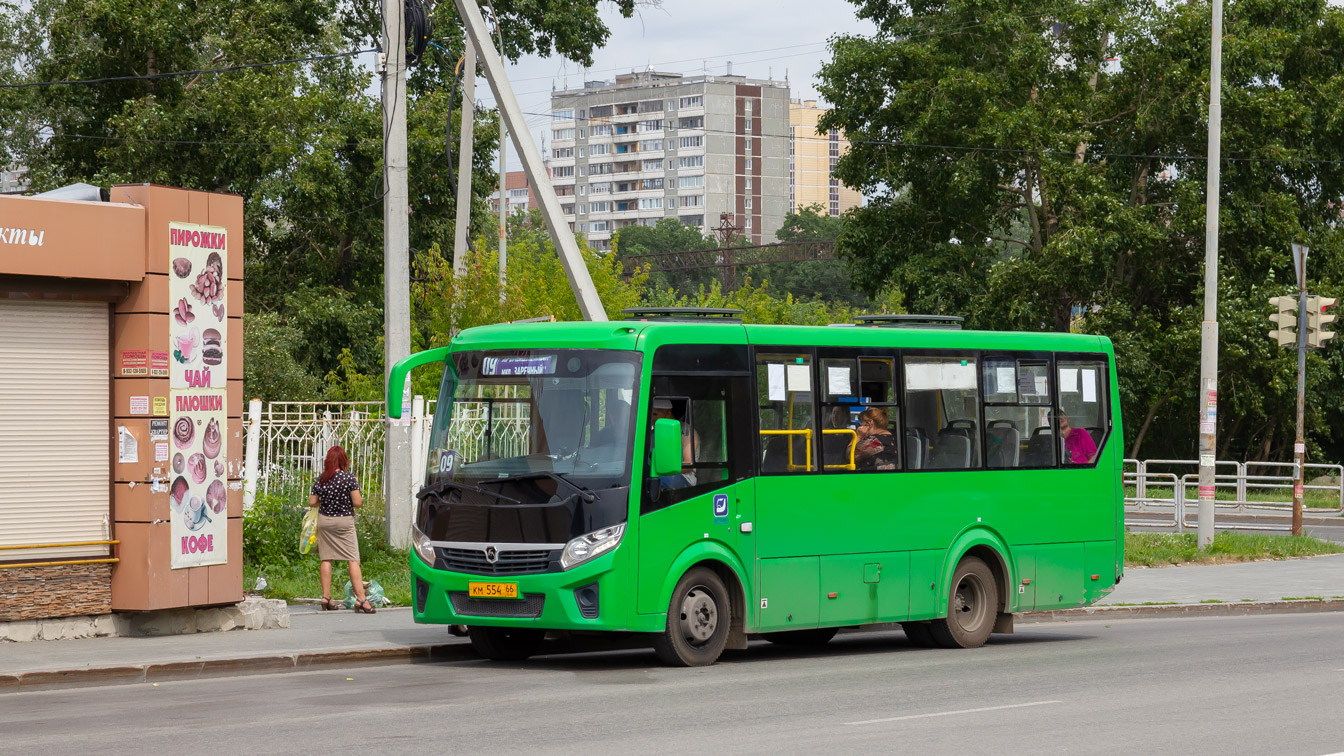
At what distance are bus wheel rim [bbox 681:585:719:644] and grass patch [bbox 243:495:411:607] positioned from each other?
17.2 feet

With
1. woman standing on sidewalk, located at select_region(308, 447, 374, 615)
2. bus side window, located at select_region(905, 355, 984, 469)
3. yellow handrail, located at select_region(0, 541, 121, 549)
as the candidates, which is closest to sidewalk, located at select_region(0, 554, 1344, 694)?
woman standing on sidewalk, located at select_region(308, 447, 374, 615)

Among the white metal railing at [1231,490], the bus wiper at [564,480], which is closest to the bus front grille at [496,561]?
the bus wiper at [564,480]

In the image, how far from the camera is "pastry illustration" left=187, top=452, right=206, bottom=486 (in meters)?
14.5

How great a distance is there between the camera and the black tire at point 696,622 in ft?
43.0

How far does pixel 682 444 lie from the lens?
43.4 ft

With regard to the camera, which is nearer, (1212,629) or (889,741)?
(889,741)

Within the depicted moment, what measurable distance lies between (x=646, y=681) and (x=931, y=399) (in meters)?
4.49

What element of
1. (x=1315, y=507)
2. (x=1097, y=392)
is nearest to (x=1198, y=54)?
(x=1315, y=507)

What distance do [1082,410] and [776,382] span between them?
4.33 m

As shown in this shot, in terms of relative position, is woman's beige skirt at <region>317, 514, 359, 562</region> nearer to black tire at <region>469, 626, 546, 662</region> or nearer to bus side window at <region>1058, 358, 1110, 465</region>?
black tire at <region>469, 626, 546, 662</region>

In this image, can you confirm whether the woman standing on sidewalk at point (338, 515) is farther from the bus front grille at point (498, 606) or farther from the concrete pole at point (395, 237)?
the bus front grille at point (498, 606)

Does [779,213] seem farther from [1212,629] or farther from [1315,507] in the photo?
[1212,629]

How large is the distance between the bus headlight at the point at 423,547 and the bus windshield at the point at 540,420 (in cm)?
47

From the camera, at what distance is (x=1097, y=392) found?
1700cm
